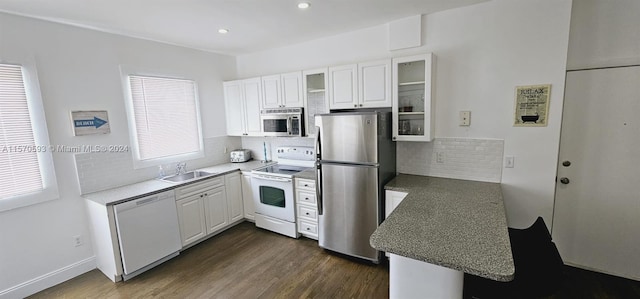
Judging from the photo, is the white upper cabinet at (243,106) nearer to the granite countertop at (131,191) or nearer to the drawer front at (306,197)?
the granite countertop at (131,191)

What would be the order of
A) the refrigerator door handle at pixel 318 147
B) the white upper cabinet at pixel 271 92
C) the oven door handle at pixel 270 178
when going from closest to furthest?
the refrigerator door handle at pixel 318 147, the oven door handle at pixel 270 178, the white upper cabinet at pixel 271 92

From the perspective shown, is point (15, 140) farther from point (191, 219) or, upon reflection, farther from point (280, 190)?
point (280, 190)

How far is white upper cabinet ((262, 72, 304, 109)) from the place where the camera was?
349 cm

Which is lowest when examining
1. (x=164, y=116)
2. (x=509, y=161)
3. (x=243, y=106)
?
(x=509, y=161)

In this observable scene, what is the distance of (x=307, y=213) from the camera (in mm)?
3361

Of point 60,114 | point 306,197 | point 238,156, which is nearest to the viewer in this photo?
point 60,114

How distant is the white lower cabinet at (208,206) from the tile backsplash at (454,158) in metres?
2.31

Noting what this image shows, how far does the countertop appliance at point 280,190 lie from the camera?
344 centimetres

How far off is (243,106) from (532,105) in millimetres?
3528

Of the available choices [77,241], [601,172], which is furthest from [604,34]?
[77,241]

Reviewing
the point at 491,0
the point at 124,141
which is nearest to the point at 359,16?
the point at 491,0

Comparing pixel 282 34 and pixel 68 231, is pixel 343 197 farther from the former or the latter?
pixel 68 231

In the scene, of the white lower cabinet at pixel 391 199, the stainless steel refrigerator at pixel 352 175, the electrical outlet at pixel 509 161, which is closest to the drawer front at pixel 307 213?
the stainless steel refrigerator at pixel 352 175

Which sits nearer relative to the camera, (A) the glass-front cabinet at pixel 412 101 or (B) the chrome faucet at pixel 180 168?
(A) the glass-front cabinet at pixel 412 101
